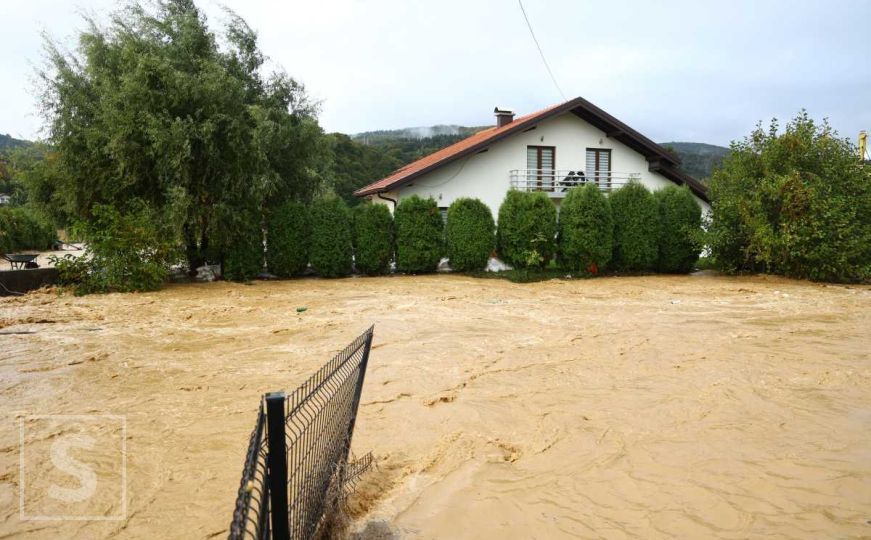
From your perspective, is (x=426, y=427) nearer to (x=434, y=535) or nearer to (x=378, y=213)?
(x=434, y=535)

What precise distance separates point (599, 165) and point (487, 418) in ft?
66.1

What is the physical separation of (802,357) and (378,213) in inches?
464

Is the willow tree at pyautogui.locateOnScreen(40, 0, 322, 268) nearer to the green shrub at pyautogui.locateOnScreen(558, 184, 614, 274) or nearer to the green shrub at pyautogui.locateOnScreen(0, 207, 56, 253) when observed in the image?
the green shrub at pyautogui.locateOnScreen(558, 184, 614, 274)

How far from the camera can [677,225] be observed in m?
16.8

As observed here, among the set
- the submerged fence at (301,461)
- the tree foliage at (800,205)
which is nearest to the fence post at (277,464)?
the submerged fence at (301,461)

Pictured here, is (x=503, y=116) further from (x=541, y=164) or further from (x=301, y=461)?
(x=301, y=461)

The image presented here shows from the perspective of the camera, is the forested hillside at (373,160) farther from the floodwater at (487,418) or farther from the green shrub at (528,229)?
the floodwater at (487,418)

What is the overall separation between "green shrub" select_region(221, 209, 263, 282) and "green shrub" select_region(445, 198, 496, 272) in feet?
19.2

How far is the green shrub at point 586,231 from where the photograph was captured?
1612 cm

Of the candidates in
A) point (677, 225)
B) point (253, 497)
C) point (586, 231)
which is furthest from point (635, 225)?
point (253, 497)

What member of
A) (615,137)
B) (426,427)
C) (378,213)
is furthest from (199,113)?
(615,137)

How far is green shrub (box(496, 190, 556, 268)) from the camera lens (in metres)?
16.2

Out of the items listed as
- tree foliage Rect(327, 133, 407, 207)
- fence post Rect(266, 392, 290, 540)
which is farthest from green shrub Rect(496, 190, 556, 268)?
tree foliage Rect(327, 133, 407, 207)

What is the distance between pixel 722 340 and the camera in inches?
305
